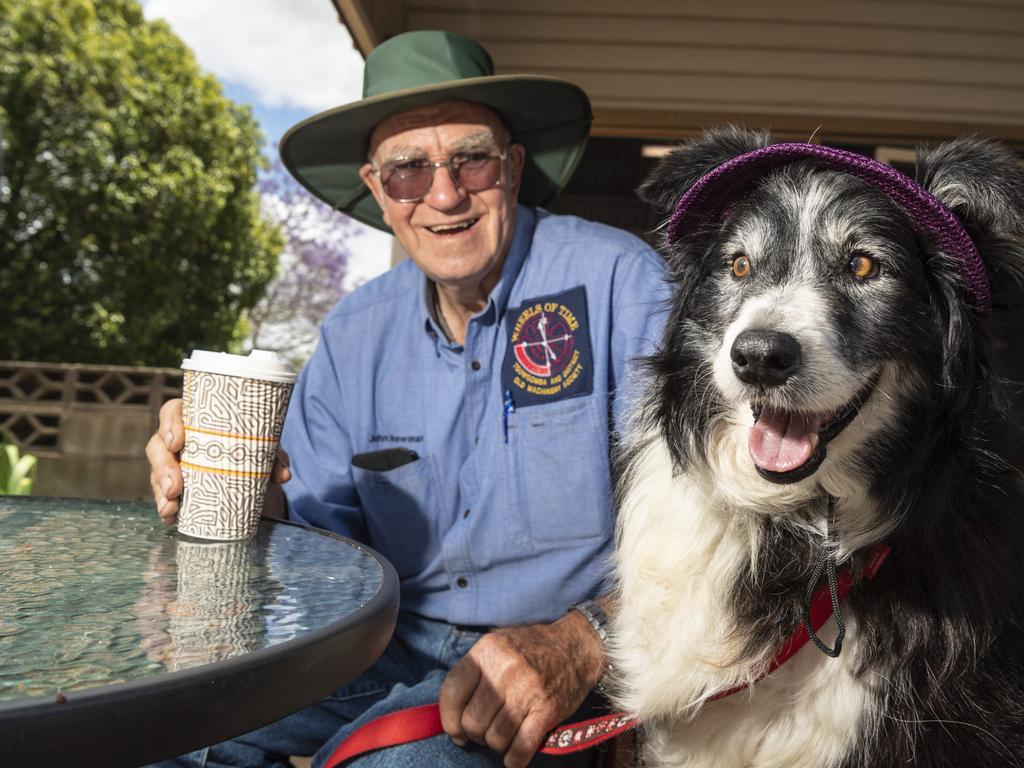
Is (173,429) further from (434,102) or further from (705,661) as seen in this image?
(434,102)

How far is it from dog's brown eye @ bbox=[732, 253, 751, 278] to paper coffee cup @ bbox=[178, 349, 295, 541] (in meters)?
0.77

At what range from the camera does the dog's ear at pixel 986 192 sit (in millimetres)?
1402

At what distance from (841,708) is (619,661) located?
1.32 ft

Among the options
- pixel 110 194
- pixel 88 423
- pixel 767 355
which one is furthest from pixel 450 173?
pixel 110 194

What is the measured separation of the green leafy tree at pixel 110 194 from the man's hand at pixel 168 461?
14055mm

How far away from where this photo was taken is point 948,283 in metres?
1.48

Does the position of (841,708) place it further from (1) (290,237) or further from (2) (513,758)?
(1) (290,237)

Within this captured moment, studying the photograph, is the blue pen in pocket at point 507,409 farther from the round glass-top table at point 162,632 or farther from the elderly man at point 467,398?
the round glass-top table at point 162,632

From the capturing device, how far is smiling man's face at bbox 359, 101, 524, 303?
7.41 feet

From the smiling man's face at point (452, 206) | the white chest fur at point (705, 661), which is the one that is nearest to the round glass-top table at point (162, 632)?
the white chest fur at point (705, 661)

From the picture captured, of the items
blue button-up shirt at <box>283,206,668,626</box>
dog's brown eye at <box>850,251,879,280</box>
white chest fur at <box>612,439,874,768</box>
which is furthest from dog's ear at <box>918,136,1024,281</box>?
blue button-up shirt at <box>283,206,668,626</box>

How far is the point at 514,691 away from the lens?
168 cm

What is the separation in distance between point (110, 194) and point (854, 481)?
1533 centimetres

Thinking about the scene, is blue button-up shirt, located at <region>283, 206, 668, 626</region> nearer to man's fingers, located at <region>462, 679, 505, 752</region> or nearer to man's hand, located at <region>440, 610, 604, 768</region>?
man's hand, located at <region>440, 610, 604, 768</region>
